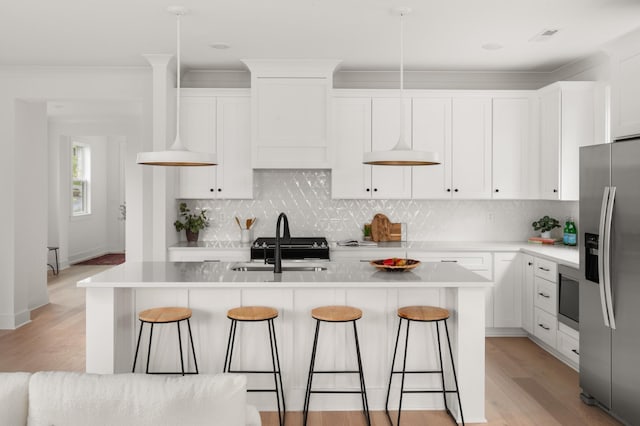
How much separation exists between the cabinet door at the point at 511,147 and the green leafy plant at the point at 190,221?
3.07 metres

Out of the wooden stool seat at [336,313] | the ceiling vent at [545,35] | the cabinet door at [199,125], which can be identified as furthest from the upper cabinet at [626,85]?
the cabinet door at [199,125]

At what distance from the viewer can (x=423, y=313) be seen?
323 cm

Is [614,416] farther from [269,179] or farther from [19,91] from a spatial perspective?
[19,91]

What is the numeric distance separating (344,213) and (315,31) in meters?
2.14

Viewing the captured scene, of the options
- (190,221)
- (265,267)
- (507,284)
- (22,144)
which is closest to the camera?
(265,267)

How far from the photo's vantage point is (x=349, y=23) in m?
4.08

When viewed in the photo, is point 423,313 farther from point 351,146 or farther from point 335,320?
point 351,146

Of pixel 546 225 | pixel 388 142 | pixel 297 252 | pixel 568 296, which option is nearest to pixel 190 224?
pixel 297 252

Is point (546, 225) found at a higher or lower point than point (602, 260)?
higher

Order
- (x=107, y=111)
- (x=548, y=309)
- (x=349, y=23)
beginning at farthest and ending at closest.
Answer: (x=107, y=111) → (x=548, y=309) → (x=349, y=23)

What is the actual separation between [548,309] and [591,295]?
4.04ft

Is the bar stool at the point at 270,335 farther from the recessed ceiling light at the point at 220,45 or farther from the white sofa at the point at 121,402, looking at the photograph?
the recessed ceiling light at the point at 220,45

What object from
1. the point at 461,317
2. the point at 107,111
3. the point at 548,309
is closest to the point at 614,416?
the point at 461,317

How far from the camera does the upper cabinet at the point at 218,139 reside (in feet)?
17.7
